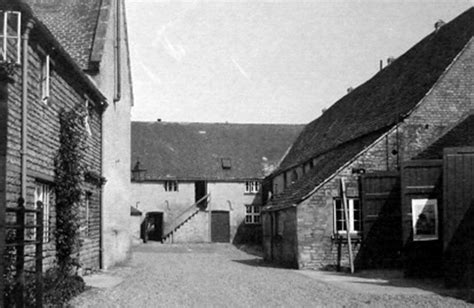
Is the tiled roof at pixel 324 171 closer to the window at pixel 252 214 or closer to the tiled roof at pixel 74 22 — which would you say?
the tiled roof at pixel 74 22

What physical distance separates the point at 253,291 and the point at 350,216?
8.12 m

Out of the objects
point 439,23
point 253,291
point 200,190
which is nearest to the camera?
point 253,291

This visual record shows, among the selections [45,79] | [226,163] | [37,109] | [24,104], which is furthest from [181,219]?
[24,104]

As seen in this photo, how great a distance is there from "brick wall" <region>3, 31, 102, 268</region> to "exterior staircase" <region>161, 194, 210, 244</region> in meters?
26.0

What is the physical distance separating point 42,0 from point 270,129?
31.9 m

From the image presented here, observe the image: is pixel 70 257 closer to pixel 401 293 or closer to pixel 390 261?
pixel 401 293

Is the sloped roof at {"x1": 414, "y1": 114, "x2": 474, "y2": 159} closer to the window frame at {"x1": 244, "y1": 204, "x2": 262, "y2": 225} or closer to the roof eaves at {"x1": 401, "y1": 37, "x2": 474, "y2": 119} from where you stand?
the roof eaves at {"x1": 401, "y1": 37, "x2": 474, "y2": 119}

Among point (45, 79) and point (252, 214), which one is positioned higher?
point (45, 79)

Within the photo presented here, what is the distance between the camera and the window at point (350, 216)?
70.9 ft

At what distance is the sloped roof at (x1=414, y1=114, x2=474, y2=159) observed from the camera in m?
20.3

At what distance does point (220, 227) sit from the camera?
46500mm

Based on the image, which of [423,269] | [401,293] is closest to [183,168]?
[423,269]

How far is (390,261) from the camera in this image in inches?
829

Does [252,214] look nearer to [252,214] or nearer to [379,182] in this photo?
[252,214]
